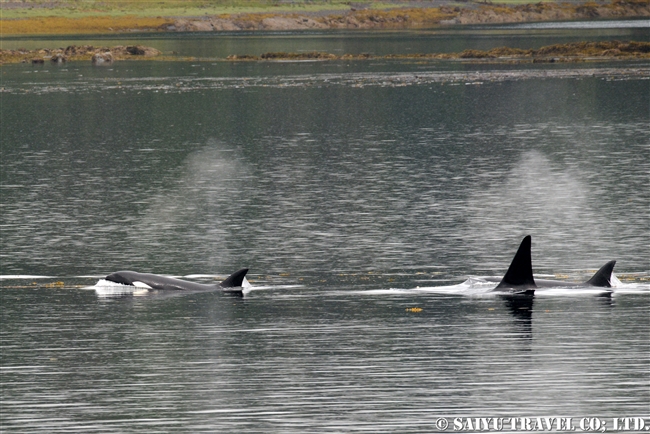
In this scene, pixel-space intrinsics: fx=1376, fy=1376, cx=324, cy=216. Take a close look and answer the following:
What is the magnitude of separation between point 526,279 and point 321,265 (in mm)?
8386

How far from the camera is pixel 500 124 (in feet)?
339

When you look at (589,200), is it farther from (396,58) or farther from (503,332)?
(396,58)

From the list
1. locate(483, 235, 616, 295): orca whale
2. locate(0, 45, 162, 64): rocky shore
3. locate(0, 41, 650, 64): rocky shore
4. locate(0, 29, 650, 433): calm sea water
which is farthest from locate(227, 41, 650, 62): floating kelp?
locate(483, 235, 616, 295): orca whale

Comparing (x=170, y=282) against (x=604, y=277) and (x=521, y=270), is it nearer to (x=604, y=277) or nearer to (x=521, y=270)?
(x=521, y=270)

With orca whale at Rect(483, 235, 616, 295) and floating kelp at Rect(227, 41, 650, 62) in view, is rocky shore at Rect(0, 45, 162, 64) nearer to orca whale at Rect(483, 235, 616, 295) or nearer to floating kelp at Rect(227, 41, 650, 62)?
floating kelp at Rect(227, 41, 650, 62)

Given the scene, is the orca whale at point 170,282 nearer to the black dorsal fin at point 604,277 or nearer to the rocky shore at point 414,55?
the black dorsal fin at point 604,277

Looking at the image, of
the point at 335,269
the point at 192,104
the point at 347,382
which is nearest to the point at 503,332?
the point at 347,382

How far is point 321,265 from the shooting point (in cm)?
4366

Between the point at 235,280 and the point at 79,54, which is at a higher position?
the point at 235,280

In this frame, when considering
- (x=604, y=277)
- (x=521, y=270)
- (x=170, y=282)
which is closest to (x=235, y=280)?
(x=170, y=282)

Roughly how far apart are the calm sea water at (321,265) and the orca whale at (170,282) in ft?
2.46

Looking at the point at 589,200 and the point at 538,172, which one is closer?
the point at 589,200

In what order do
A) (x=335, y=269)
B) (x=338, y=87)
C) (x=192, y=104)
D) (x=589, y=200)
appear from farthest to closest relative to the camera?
(x=338, y=87) < (x=192, y=104) < (x=589, y=200) < (x=335, y=269)

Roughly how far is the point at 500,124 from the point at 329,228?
5288cm
